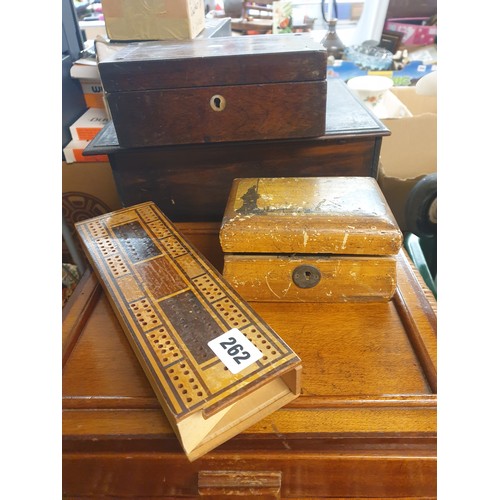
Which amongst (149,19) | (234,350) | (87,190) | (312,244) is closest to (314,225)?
(312,244)

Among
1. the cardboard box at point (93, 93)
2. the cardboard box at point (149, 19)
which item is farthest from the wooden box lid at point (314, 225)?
the cardboard box at point (93, 93)

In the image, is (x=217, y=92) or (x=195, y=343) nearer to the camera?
(x=195, y=343)

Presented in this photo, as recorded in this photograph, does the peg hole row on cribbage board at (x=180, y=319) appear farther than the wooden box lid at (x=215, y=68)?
No

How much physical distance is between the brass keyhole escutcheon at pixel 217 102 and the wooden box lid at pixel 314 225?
→ 0.54 feet

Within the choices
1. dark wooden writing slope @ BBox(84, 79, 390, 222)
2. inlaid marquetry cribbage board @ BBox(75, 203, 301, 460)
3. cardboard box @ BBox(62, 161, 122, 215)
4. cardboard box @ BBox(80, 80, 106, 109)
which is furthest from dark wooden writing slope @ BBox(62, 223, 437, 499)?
cardboard box @ BBox(80, 80, 106, 109)

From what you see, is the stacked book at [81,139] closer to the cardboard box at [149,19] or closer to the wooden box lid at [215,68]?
the cardboard box at [149,19]

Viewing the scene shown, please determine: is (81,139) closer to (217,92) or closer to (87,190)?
(87,190)

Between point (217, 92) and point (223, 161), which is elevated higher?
point (217, 92)

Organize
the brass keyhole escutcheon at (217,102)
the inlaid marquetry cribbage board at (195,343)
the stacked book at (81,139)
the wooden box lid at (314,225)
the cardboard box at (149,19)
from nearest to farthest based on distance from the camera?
1. the inlaid marquetry cribbage board at (195,343)
2. the wooden box lid at (314,225)
3. the brass keyhole escutcheon at (217,102)
4. the cardboard box at (149,19)
5. the stacked book at (81,139)

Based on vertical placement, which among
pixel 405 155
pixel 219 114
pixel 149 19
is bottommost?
pixel 405 155

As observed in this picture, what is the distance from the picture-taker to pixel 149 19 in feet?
2.56

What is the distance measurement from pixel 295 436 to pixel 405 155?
35.8 inches

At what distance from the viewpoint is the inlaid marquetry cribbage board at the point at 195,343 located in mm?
395

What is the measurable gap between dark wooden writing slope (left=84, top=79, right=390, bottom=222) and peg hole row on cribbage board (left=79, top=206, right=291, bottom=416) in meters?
0.09
